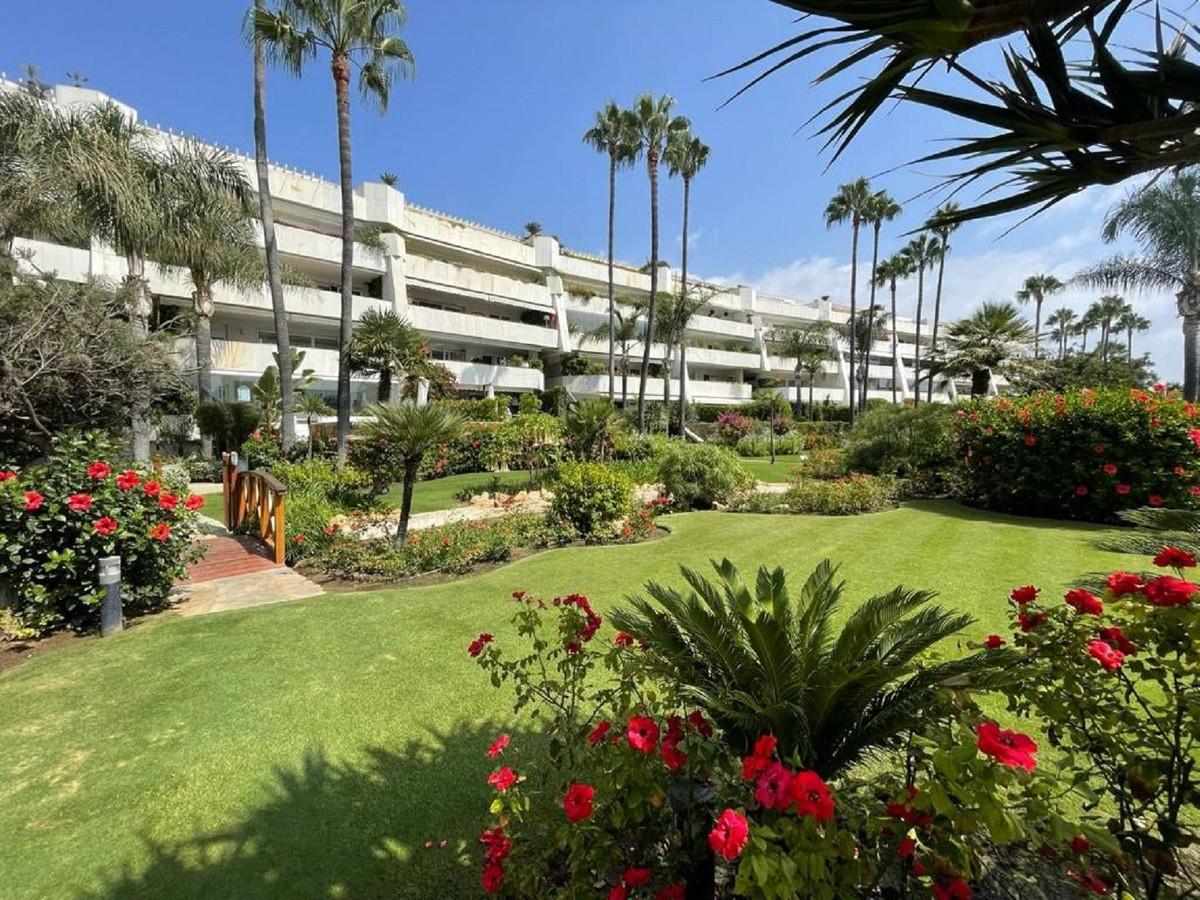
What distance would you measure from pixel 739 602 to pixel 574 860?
1.15 metres

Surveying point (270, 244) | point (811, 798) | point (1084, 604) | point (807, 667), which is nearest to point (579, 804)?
point (811, 798)

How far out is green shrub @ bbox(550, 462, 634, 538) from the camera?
385 inches

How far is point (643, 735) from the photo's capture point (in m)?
1.79

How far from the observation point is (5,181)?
927 centimetres

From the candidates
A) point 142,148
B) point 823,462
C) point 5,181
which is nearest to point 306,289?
point 142,148

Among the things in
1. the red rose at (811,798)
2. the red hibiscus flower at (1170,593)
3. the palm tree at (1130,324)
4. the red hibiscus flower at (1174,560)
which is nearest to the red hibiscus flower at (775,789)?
the red rose at (811,798)

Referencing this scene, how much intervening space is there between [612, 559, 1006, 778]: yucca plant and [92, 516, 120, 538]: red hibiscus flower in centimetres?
573

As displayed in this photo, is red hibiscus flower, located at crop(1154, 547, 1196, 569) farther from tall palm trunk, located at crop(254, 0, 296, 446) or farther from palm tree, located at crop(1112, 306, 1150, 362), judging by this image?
palm tree, located at crop(1112, 306, 1150, 362)

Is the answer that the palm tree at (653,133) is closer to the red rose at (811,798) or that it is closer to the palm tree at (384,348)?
the palm tree at (384,348)

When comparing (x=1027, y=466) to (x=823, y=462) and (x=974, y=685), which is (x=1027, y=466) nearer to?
(x=823, y=462)

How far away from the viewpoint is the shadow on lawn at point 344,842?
8.01 ft

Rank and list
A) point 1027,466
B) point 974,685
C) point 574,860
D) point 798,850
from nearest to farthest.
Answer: point 798,850 → point 574,860 → point 974,685 → point 1027,466

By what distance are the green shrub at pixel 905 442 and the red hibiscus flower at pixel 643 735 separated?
13499mm

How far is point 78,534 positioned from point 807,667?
690 cm
